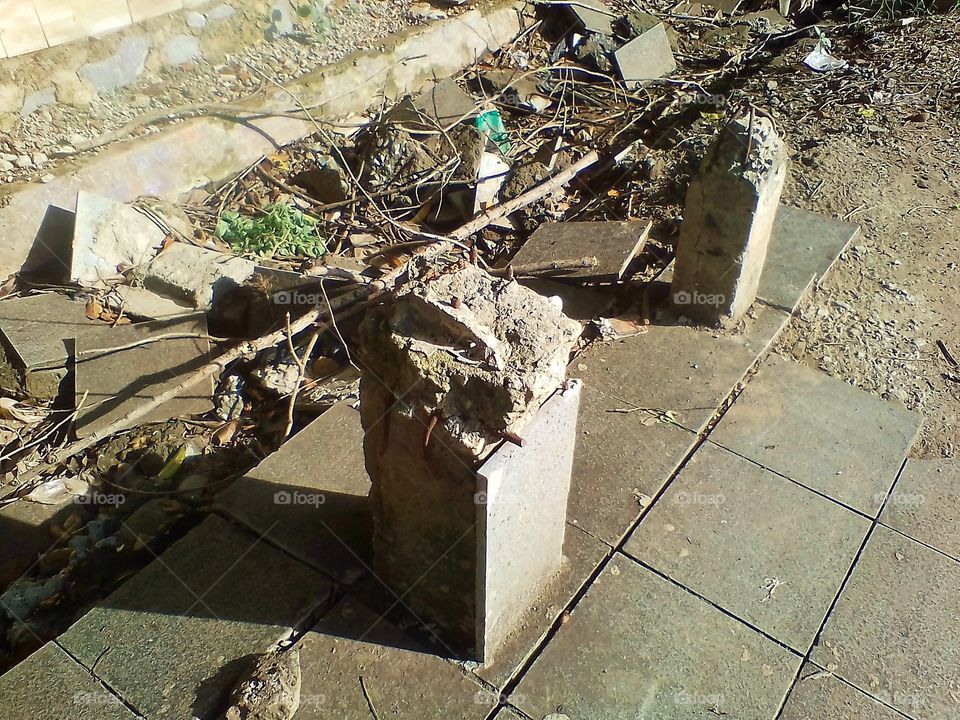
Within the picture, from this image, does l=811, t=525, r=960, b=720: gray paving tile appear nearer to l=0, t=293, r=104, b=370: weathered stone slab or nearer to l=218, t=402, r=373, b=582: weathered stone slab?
l=218, t=402, r=373, b=582: weathered stone slab

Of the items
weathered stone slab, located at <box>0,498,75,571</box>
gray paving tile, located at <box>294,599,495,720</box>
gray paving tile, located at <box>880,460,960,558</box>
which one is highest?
gray paving tile, located at <box>294,599,495,720</box>

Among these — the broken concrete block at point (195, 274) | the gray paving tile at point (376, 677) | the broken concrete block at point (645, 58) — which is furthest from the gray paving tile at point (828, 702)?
the broken concrete block at point (645, 58)

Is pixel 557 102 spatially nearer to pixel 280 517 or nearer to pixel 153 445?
pixel 153 445

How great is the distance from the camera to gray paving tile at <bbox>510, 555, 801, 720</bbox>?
280 centimetres

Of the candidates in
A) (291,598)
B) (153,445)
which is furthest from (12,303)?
(291,598)

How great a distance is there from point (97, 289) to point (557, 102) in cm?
497

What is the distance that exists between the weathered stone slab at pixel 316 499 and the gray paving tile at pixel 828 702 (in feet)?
5.78

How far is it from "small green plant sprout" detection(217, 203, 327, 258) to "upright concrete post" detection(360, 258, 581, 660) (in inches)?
137

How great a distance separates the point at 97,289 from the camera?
530cm

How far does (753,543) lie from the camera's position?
337 cm

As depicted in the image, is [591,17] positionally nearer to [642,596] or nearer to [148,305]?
[148,305]

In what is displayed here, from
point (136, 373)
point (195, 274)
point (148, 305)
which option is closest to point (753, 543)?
point (136, 373)

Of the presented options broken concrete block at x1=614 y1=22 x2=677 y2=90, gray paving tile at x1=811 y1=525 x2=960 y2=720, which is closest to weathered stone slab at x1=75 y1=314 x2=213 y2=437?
gray paving tile at x1=811 y1=525 x2=960 y2=720

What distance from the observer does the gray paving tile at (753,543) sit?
3145 millimetres
